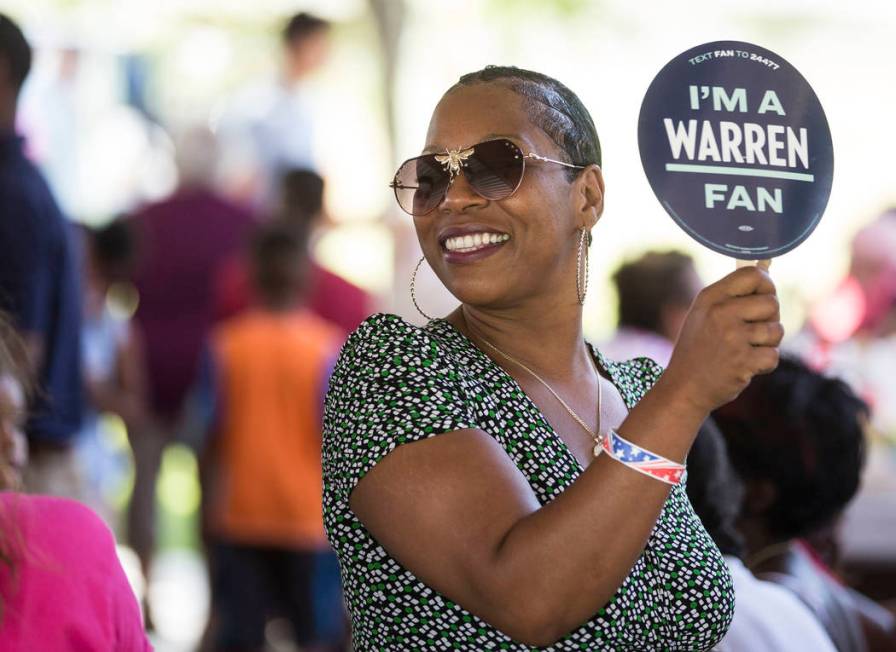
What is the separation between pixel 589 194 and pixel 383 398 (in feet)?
1.89

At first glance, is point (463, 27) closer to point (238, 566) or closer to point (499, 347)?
point (238, 566)

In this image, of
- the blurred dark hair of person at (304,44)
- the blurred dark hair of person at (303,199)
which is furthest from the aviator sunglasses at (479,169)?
the blurred dark hair of person at (304,44)

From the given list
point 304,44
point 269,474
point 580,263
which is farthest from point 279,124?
point 580,263

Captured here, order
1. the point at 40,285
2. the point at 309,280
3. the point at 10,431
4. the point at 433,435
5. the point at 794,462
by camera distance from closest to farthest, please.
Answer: the point at 433,435
the point at 10,431
the point at 794,462
the point at 40,285
the point at 309,280

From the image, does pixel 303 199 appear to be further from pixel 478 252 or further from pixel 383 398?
pixel 383 398

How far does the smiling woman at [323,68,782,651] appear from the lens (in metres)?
1.84

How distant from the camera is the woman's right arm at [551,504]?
1825 mm

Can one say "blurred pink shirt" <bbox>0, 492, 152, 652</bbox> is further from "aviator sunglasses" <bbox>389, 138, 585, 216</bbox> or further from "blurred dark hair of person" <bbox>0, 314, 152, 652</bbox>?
"aviator sunglasses" <bbox>389, 138, 585, 216</bbox>

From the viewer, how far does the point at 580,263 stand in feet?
7.90

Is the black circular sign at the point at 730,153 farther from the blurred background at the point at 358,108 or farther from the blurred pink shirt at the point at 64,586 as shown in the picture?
the blurred background at the point at 358,108

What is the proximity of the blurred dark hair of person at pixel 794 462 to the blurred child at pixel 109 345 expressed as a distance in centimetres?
351

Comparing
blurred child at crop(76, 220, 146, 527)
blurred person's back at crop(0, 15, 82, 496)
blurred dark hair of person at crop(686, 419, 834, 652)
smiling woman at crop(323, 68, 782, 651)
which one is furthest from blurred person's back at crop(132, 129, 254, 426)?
smiling woman at crop(323, 68, 782, 651)

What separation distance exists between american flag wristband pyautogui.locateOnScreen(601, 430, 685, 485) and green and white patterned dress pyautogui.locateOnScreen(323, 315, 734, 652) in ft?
0.75

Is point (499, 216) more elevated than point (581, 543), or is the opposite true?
point (499, 216)
